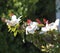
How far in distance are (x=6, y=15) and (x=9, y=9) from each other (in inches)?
5.1

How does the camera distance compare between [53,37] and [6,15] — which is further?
[6,15]

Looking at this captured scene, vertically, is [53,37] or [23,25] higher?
[23,25]

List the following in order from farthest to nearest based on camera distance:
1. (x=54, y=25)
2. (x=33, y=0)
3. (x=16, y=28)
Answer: (x=33, y=0) < (x=16, y=28) < (x=54, y=25)

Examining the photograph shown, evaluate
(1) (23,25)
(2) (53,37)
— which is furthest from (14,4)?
(2) (53,37)

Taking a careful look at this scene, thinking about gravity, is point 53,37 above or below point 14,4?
below

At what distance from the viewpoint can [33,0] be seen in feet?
13.6

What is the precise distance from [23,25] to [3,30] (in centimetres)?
134

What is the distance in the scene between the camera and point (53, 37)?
2.79 meters

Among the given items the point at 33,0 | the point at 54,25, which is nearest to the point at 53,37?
the point at 54,25

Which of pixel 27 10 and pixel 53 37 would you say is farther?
pixel 27 10

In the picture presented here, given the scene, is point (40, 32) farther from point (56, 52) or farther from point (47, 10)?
point (47, 10)

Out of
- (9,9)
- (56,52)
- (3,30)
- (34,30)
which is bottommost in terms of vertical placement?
(56,52)

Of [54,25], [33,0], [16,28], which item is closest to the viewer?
[54,25]

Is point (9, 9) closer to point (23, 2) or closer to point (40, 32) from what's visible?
point (23, 2)
